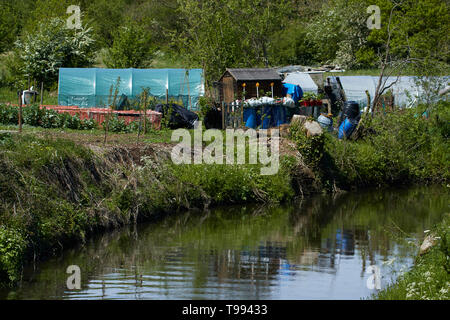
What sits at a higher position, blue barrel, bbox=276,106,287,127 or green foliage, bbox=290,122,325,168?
blue barrel, bbox=276,106,287,127

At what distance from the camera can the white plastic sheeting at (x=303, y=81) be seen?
36156 millimetres

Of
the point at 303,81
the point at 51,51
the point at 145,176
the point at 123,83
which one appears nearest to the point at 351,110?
the point at 303,81

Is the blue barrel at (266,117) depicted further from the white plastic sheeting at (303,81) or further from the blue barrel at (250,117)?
the white plastic sheeting at (303,81)

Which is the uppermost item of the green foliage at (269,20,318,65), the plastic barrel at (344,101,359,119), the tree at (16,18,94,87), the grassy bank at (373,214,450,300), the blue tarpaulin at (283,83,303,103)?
the green foliage at (269,20,318,65)

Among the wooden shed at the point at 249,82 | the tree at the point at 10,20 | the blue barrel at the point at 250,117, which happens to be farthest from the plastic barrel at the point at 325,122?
the tree at the point at 10,20

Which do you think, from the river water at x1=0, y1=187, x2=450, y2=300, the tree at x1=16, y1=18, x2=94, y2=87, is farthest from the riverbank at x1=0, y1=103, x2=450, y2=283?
the tree at x1=16, y1=18, x2=94, y2=87

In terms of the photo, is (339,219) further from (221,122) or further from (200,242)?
(221,122)

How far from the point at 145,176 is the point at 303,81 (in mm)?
18665

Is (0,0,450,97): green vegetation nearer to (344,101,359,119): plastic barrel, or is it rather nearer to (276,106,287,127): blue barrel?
(344,101,359,119): plastic barrel

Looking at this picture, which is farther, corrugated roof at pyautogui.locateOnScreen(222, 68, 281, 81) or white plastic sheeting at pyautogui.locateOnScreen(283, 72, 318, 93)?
white plastic sheeting at pyautogui.locateOnScreen(283, 72, 318, 93)

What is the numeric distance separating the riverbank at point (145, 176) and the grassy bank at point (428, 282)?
6718 millimetres

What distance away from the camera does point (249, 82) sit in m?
30.9

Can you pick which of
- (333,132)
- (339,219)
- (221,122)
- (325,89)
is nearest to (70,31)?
(325,89)

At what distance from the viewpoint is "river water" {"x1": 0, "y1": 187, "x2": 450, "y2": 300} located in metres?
12.6
